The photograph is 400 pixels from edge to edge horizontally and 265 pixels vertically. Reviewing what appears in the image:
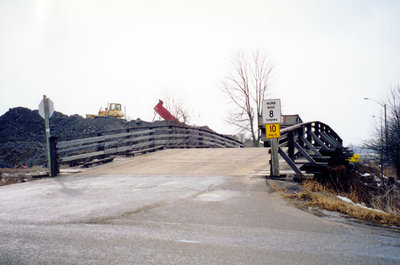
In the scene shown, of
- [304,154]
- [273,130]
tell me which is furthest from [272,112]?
[304,154]

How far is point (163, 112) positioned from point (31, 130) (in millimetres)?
16664

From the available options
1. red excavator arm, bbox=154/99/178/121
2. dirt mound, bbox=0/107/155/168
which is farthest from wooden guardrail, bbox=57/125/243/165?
dirt mound, bbox=0/107/155/168

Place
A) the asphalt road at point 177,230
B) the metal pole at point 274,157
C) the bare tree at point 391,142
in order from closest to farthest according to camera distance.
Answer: the asphalt road at point 177,230 → the metal pole at point 274,157 → the bare tree at point 391,142

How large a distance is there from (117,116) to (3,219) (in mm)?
43598

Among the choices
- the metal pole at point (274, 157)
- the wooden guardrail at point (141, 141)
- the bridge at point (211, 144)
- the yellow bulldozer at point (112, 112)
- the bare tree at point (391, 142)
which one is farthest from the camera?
the yellow bulldozer at point (112, 112)

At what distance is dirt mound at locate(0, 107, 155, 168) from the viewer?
3145cm

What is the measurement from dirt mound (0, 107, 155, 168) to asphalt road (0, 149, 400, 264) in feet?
86.1

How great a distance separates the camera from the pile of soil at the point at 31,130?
103 ft

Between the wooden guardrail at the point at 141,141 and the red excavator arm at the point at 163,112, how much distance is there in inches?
421

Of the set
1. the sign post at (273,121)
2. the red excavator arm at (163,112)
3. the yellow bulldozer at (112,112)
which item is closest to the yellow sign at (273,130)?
the sign post at (273,121)

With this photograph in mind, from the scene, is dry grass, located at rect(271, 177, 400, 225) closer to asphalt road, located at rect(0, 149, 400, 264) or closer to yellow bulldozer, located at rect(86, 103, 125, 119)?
asphalt road, located at rect(0, 149, 400, 264)

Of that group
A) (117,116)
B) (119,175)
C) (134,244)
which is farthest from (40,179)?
(117,116)

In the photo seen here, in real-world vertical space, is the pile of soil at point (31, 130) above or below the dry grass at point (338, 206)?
above

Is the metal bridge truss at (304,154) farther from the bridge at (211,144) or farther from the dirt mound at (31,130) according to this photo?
the dirt mound at (31,130)
